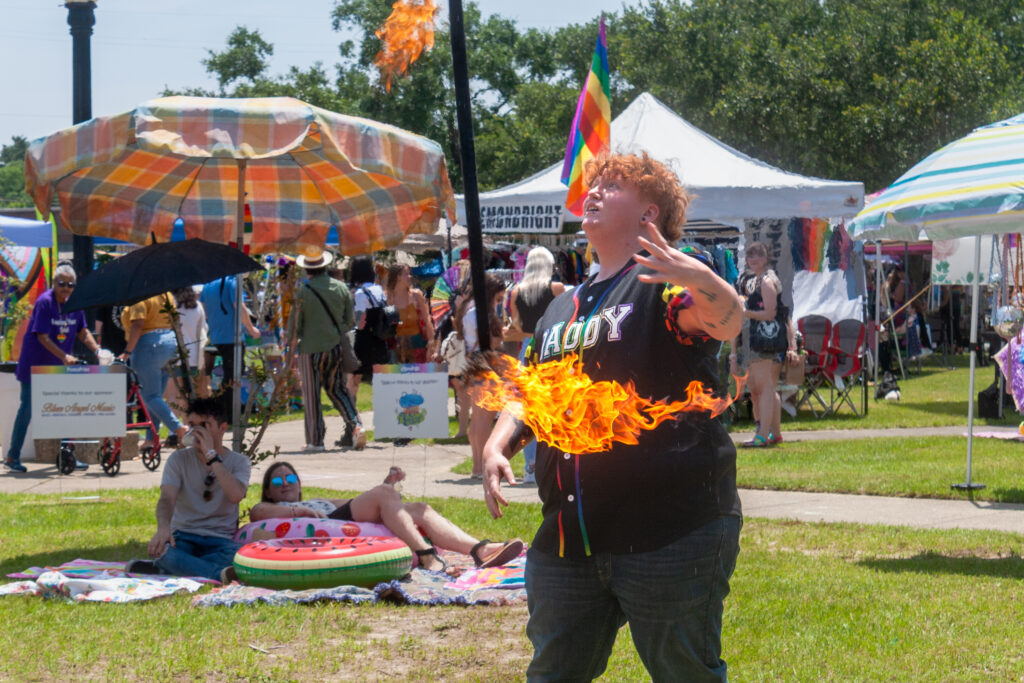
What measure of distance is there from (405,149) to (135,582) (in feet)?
8.95

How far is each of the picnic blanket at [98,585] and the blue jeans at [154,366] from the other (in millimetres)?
5374

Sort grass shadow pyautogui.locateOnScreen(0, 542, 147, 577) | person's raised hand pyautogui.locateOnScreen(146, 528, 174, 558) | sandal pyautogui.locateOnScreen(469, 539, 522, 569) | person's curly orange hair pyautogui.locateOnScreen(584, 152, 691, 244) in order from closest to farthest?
person's curly orange hair pyautogui.locateOnScreen(584, 152, 691, 244), sandal pyautogui.locateOnScreen(469, 539, 522, 569), person's raised hand pyautogui.locateOnScreen(146, 528, 174, 558), grass shadow pyautogui.locateOnScreen(0, 542, 147, 577)

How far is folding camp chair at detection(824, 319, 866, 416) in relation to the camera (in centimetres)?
1519

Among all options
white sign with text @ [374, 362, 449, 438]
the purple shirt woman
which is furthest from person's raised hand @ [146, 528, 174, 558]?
the purple shirt woman

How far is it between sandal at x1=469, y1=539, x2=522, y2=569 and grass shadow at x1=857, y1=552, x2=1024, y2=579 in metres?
1.89

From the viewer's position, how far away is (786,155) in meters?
38.2

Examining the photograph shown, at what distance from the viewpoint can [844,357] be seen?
15.2 m

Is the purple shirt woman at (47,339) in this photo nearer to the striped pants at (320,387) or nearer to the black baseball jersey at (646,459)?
the striped pants at (320,387)

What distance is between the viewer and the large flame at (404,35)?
6098mm

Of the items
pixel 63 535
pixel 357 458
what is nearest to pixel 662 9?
pixel 357 458

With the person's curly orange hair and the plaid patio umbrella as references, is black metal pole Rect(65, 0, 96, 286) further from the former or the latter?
the person's curly orange hair

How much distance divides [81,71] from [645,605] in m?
8.60

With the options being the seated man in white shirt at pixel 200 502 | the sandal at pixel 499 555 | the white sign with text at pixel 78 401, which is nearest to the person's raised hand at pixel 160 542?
the seated man in white shirt at pixel 200 502

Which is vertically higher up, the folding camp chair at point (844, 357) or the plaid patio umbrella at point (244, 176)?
the plaid patio umbrella at point (244, 176)
